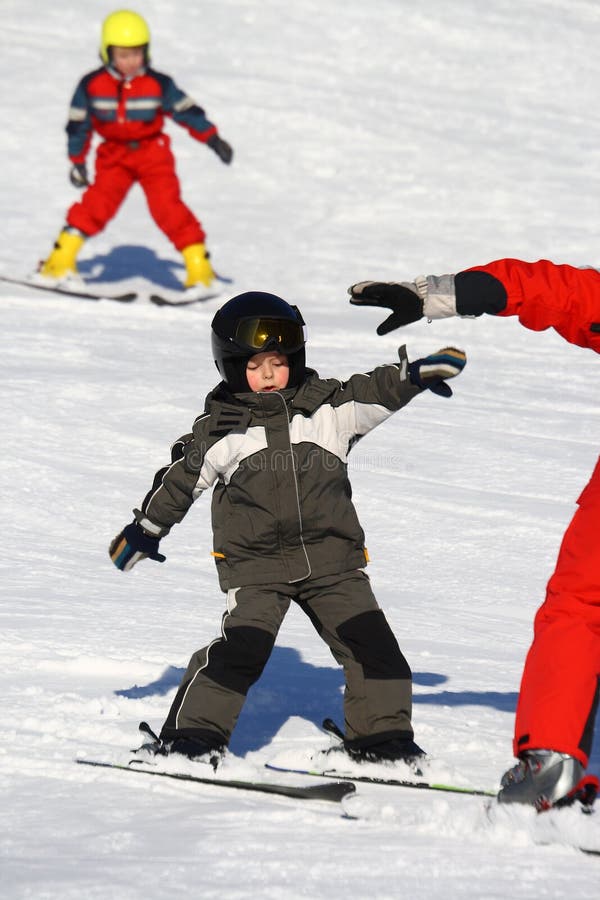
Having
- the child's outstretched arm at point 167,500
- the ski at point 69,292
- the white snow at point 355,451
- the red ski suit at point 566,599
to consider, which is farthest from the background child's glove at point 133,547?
the ski at point 69,292

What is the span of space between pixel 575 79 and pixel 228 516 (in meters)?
15.6

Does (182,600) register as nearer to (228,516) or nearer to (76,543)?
(76,543)

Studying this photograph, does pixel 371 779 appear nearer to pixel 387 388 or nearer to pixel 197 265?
pixel 387 388

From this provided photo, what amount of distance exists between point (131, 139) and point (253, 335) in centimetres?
638

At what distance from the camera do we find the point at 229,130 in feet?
50.0

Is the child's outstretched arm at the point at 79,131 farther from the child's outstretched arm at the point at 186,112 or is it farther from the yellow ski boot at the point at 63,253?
the child's outstretched arm at the point at 186,112

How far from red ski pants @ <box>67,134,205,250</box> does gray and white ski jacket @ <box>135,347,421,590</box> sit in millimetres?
6394

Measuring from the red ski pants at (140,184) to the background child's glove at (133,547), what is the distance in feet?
20.8

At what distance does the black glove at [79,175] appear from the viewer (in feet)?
32.6

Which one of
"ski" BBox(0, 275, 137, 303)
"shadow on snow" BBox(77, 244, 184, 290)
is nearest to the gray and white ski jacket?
"ski" BBox(0, 275, 137, 303)

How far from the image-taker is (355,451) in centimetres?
714

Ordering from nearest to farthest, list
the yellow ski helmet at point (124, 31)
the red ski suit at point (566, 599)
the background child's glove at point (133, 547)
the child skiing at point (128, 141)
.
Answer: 1. the red ski suit at point (566, 599)
2. the background child's glove at point (133, 547)
3. the yellow ski helmet at point (124, 31)
4. the child skiing at point (128, 141)

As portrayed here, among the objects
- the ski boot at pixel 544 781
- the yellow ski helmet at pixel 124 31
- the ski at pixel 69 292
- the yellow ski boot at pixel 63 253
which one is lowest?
the ski boot at pixel 544 781

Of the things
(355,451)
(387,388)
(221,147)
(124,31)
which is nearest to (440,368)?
(387,388)
